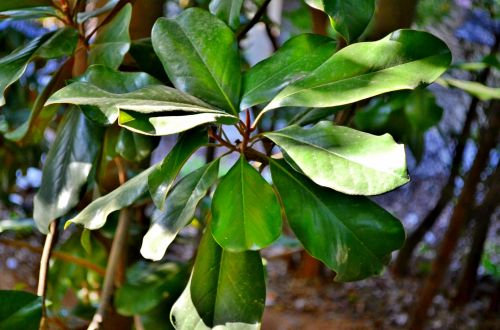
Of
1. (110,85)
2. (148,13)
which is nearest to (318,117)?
(110,85)

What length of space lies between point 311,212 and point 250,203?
0.07 m

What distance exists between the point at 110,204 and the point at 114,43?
214 mm

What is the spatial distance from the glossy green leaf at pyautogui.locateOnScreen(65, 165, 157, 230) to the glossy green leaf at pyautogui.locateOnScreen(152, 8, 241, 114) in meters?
0.11

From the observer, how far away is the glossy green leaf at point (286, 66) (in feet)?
2.10

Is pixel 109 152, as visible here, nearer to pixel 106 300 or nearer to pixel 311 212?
pixel 106 300

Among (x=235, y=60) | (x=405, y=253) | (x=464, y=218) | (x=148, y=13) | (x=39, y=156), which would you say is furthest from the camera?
(x=405, y=253)

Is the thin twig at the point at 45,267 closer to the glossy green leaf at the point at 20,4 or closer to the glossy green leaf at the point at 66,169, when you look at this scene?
the glossy green leaf at the point at 66,169

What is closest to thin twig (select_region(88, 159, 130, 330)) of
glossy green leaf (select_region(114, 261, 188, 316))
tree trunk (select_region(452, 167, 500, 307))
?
glossy green leaf (select_region(114, 261, 188, 316))

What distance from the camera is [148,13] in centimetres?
93

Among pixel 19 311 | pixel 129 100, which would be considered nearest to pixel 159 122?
pixel 129 100

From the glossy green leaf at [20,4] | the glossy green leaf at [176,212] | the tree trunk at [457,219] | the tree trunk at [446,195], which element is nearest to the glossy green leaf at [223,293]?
the glossy green leaf at [176,212]

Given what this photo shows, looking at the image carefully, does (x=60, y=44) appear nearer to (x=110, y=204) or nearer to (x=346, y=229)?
(x=110, y=204)

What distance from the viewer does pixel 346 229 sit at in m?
0.57

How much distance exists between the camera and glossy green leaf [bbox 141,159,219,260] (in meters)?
0.56
